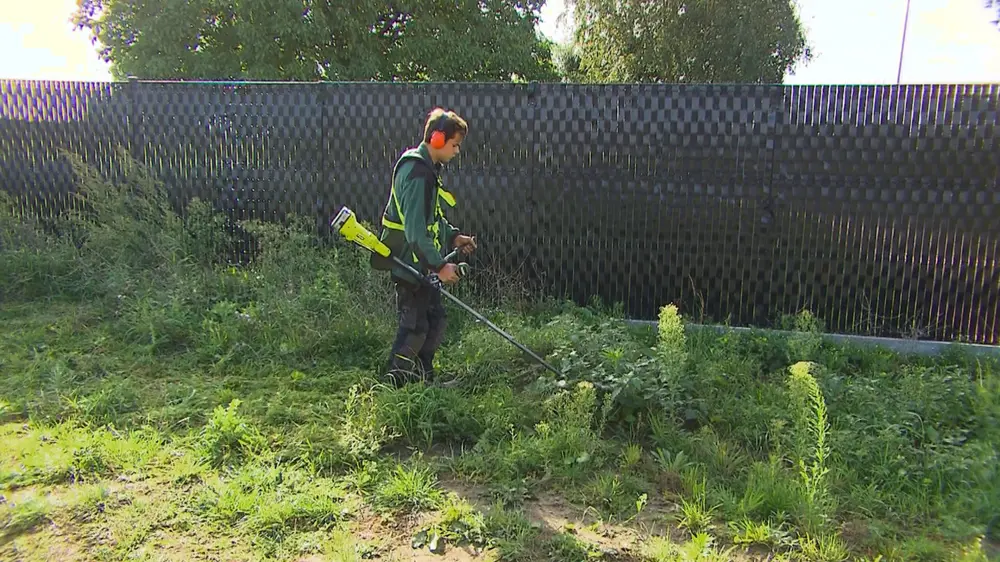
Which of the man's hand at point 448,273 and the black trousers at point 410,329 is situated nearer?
the man's hand at point 448,273

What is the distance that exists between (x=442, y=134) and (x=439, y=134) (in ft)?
0.06

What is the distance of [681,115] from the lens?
237 inches

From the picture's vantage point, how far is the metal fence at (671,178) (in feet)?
18.4

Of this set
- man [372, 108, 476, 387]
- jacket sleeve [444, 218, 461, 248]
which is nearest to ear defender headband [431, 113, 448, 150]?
man [372, 108, 476, 387]

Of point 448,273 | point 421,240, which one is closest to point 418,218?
point 421,240

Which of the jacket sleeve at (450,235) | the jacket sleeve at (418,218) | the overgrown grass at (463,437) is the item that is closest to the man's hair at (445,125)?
Result: the jacket sleeve at (418,218)

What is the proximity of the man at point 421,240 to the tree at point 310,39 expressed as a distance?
38.7 ft

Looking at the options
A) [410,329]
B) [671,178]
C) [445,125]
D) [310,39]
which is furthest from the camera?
[310,39]

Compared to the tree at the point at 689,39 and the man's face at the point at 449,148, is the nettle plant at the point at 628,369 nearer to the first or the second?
the man's face at the point at 449,148

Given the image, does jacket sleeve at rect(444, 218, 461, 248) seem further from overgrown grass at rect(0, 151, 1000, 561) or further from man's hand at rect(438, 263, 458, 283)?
overgrown grass at rect(0, 151, 1000, 561)

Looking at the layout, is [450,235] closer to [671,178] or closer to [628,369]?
[628,369]

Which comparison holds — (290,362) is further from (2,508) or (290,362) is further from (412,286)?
(2,508)

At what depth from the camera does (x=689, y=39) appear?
1914 centimetres

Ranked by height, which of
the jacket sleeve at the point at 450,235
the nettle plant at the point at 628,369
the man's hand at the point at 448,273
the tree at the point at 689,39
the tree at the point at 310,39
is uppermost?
the tree at the point at 689,39
